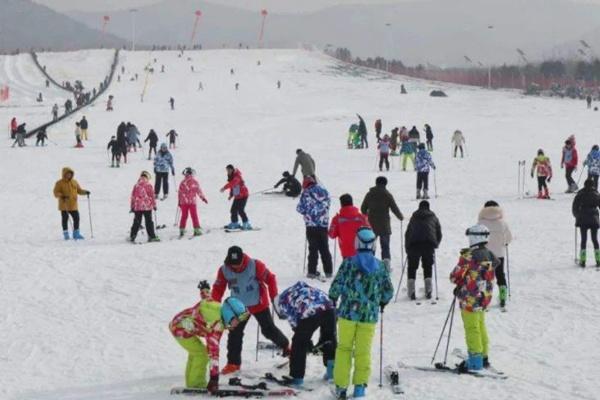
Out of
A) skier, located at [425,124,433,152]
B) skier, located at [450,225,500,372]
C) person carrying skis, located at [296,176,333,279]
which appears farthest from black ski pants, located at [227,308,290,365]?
skier, located at [425,124,433,152]

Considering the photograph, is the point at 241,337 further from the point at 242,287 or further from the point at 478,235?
the point at 478,235

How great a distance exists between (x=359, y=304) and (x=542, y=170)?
13235mm

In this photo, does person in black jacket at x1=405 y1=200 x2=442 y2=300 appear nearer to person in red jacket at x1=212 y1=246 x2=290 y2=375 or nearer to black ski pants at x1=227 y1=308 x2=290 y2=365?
black ski pants at x1=227 y1=308 x2=290 y2=365

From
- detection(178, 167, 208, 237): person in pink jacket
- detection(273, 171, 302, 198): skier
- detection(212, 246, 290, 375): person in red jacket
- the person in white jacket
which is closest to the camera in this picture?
detection(212, 246, 290, 375): person in red jacket

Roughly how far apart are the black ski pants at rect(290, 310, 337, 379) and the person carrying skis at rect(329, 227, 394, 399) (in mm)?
284

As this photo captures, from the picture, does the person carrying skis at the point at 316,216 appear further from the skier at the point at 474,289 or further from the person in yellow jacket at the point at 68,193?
the person in yellow jacket at the point at 68,193

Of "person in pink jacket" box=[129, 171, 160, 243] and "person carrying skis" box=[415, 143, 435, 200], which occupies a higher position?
"person carrying skis" box=[415, 143, 435, 200]

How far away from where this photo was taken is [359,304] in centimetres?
668

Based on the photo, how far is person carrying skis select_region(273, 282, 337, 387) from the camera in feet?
22.8

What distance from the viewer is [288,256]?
43.1 feet

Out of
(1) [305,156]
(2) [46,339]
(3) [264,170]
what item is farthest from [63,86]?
(2) [46,339]

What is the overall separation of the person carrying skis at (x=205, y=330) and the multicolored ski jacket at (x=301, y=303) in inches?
14.1

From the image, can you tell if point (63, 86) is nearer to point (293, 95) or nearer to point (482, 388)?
point (293, 95)

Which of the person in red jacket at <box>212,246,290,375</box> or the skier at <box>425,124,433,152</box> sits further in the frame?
the skier at <box>425,124,433,152</box>
